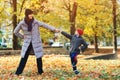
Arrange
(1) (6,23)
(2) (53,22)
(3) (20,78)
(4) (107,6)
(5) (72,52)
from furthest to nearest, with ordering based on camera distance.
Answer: (4) (107,6) → (1) (6,23) → (2) (53,22) → (5) (72,52) → (3) (20,78)

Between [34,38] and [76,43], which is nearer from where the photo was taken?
[34,38]

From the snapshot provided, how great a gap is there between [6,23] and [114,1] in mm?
10703

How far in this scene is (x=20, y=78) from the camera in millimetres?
10328

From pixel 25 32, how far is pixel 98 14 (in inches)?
1092

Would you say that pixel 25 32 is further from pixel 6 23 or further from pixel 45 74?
pixel 6 23

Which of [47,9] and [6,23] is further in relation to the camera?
[6,23]

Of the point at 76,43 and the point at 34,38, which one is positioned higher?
the point at 34,38

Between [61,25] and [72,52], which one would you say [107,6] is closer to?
[61,25]

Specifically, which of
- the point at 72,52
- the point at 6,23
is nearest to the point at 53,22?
the point at 6,23

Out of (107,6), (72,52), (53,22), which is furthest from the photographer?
(107,6)

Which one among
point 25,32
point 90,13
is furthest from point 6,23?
point 25,32

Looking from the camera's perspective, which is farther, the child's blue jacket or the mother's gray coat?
the child's blue jacket

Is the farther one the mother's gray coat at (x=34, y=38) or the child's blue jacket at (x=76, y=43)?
the child's blue jacket at (x=76, y=43)

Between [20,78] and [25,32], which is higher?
[25,32]
